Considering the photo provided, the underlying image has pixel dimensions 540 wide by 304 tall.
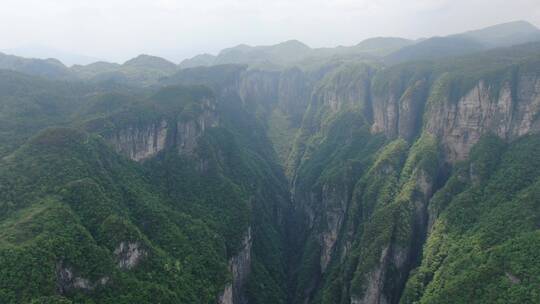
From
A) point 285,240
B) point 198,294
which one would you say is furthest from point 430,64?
point 198,294

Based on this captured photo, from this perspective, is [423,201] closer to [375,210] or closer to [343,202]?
[375,210]

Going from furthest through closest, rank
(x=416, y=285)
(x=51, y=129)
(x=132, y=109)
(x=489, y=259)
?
(x=132, y=109)
(x=51, y=129)
(x=416, y=285)
(x=489, y=259)

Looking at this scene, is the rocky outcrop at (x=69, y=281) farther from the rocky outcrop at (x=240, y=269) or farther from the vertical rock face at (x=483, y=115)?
the vertical rock face at (x=483, y=115)

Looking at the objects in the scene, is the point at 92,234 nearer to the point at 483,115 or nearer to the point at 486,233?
the point at 486,233

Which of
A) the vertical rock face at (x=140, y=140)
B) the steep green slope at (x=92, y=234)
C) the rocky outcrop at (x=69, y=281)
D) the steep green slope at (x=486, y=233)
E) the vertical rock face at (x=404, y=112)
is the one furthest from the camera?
the vertical rock face at (x=404, y=112)

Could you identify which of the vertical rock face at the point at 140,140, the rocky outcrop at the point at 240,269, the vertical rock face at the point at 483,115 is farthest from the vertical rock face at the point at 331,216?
the vertical rock face at the point at 140,140

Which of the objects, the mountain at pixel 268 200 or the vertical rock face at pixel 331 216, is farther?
the vertical rock face at pixel 331 216
